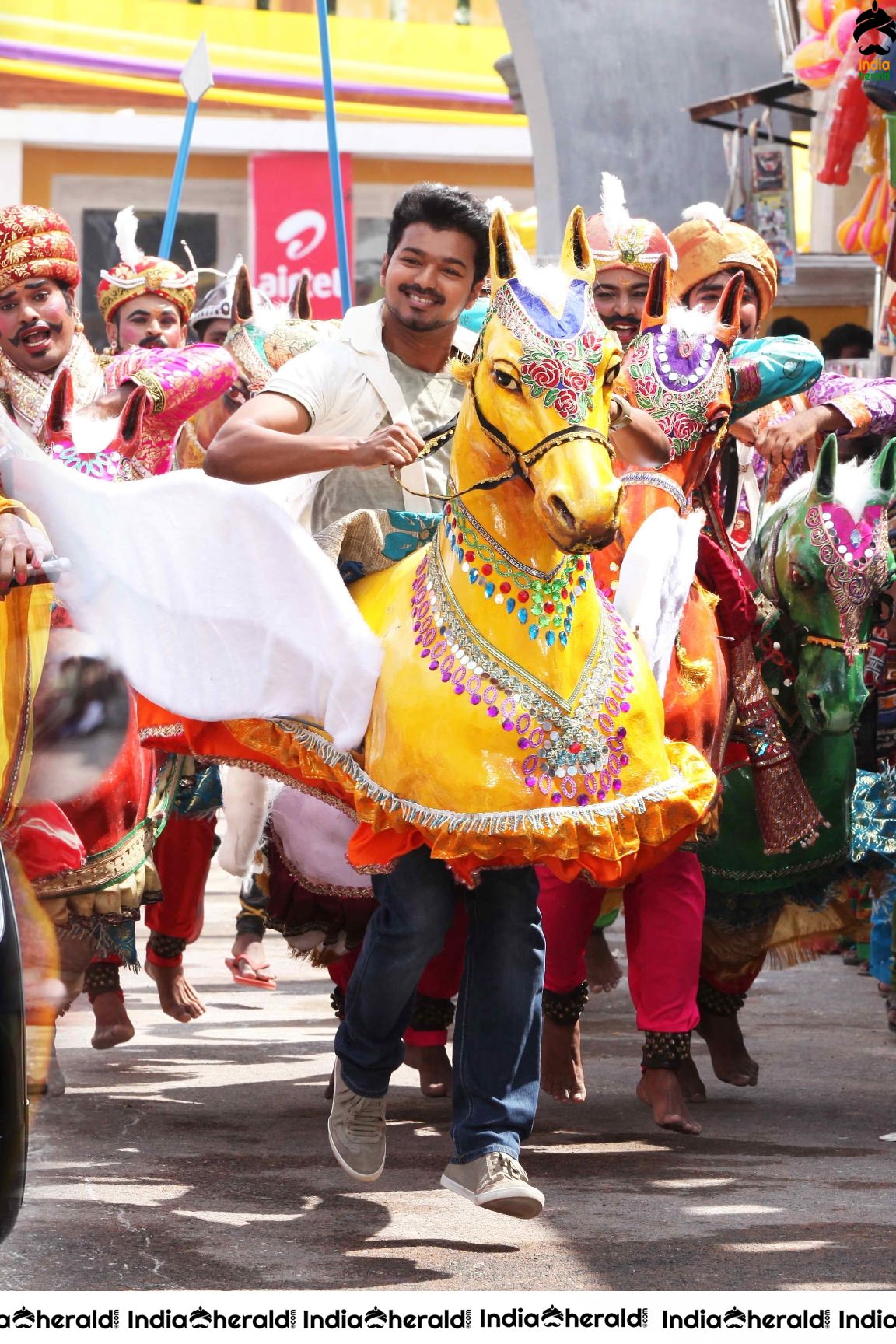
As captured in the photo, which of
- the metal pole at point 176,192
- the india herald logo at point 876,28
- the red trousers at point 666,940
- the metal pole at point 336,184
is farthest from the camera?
the metal pole at point 176,192

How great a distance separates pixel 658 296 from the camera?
5.27 m

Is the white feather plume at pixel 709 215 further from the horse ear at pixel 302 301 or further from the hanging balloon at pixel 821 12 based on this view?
the hanging balloon at pixel 821 12

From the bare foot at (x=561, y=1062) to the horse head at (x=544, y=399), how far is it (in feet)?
5.62

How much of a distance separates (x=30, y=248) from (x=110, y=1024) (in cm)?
214

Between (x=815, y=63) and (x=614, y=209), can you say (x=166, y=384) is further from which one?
(x=815, y=63)

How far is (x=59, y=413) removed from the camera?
524cm

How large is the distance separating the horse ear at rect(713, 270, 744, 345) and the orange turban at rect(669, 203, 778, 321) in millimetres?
727

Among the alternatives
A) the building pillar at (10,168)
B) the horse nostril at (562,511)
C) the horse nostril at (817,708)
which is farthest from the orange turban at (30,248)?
the building pillar at (10,168)

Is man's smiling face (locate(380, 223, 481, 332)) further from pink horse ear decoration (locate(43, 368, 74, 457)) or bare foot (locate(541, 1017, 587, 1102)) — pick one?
bare foot (locate(541, 1017, 587, 1102))

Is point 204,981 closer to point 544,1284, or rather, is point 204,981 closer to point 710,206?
point 710,206

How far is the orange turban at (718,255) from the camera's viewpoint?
6.13 metres

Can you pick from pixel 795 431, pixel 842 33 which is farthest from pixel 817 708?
pixel 842 33
